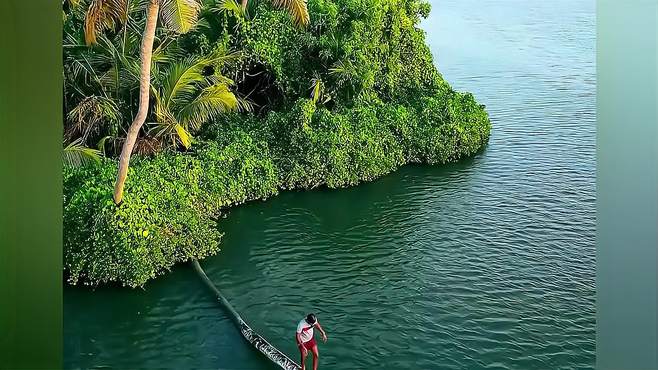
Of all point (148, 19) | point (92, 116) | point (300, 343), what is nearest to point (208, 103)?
point (92, 116)

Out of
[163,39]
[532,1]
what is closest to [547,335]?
[163,39]

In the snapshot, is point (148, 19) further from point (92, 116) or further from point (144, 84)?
point (92, 116)

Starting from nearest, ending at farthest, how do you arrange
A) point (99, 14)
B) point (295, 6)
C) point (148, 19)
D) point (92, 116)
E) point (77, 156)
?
point (99, 14), point (148, 19), point (77, 156), point (295, 6), point (92, 116)

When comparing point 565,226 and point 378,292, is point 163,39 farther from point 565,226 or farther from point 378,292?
point 565,226
